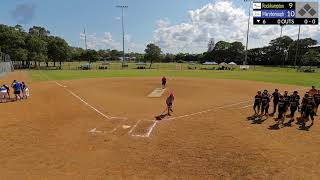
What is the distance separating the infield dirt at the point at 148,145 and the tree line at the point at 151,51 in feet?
245

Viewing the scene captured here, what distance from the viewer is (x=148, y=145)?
13.9 meters

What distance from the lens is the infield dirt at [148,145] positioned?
10961 mm

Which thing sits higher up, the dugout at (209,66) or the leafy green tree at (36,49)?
the leafy green tree at (36,49)

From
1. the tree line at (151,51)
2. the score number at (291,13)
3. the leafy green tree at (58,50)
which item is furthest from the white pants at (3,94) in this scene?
the leafy green tree at (58,50)

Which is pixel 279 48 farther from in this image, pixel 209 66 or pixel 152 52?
pixel 152 52

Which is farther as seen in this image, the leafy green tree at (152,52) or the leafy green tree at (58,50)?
the leafy green tree at (152,52)

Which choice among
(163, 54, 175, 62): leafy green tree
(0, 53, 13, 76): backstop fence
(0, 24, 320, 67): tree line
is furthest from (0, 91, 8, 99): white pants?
(163, 54, 175, 62): leafy green tree

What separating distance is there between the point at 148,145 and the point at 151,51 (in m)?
109

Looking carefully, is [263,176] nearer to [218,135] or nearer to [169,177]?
[169,177]

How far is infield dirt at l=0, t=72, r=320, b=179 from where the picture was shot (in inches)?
432

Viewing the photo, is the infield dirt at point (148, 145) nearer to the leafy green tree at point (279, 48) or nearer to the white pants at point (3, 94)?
the white pants at point (3, 94)

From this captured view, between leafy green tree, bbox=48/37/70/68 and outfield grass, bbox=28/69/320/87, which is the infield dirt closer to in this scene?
outfield grass, bbox=28/69/320/87

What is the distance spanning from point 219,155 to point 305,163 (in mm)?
3129
